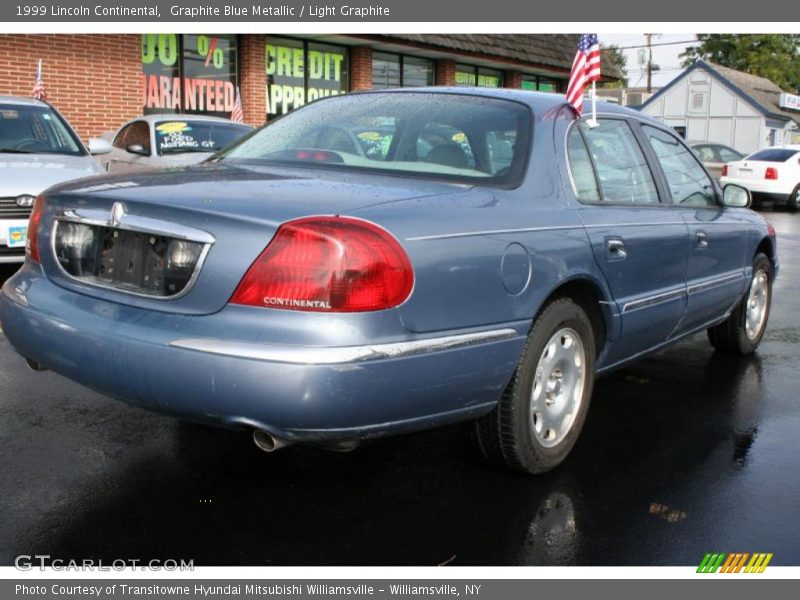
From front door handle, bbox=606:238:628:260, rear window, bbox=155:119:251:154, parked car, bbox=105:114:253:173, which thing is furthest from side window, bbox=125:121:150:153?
front door handle, bbox=606:238:628:260

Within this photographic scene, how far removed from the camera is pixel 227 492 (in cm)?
345

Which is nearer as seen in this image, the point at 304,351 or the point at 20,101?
the point at 304,351

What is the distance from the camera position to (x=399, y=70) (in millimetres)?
19500

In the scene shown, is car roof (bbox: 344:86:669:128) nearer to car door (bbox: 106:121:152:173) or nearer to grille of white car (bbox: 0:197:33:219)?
grille of white car (bbox: 0:197:33:219)

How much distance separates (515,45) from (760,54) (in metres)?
49.0

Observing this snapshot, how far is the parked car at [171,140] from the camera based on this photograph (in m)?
10.9

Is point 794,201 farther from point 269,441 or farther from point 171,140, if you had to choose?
point 269,441

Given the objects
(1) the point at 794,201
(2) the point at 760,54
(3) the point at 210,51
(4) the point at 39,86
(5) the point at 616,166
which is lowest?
(1) the point at 794,201

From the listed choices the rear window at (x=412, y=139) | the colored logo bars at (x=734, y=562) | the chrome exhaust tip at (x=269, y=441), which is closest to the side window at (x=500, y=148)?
the rear window at (x=412, y=139)

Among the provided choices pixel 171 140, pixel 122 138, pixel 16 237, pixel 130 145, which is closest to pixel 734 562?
pixel 16 237

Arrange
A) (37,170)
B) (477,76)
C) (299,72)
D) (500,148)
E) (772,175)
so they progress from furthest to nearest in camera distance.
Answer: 1. (477,76)
2. (772,175)
3. (299,72)
4. (37,170)
5. (500,148)

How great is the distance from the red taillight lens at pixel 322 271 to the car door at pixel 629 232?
1.26m

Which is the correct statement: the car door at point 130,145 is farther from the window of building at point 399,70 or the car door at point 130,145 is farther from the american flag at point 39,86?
the window of building at point 399,70

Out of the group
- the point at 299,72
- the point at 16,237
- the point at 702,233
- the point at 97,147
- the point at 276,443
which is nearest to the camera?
the point at 276,443
